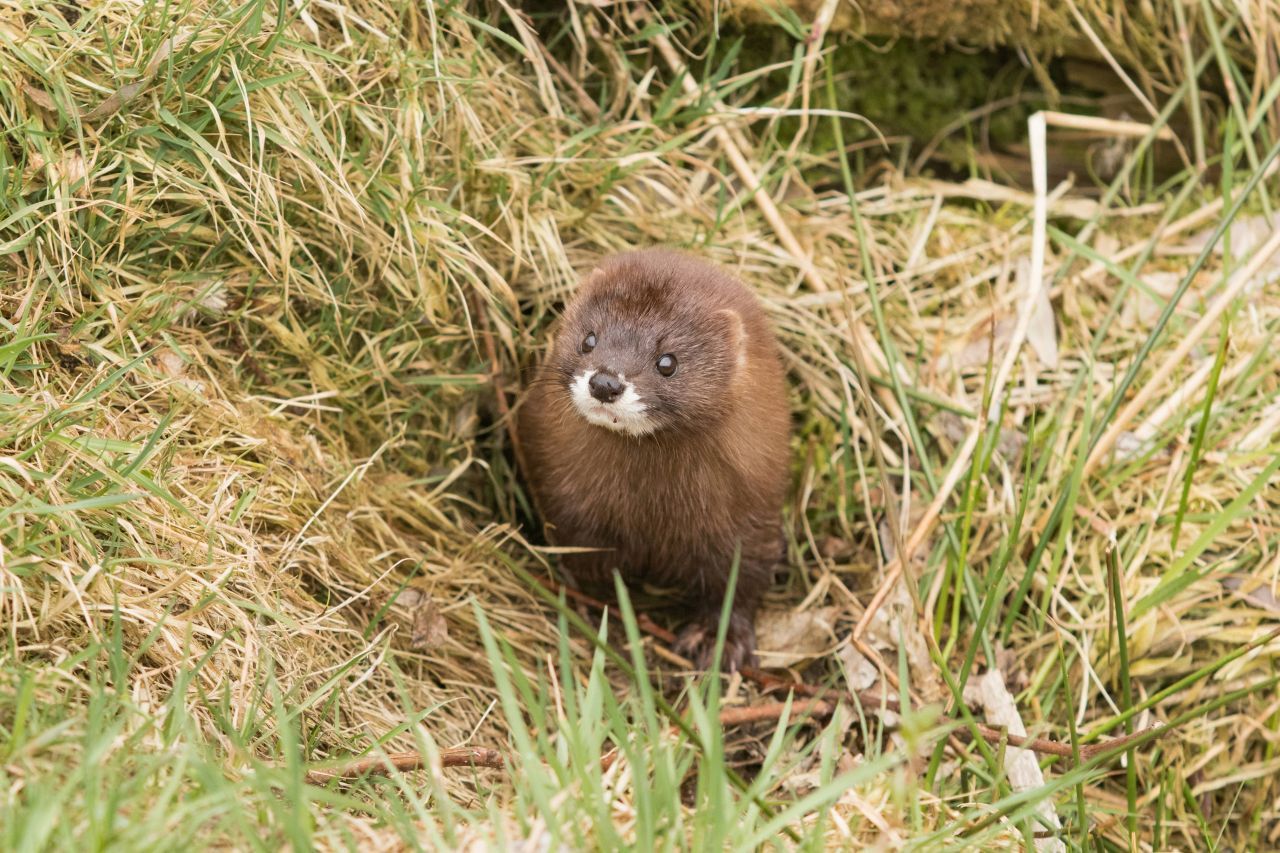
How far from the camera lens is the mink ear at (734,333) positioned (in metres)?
4.12

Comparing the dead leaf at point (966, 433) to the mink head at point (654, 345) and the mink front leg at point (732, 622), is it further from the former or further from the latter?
the mink head at point (654, 345)

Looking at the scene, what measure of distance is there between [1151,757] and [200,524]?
3.12 m

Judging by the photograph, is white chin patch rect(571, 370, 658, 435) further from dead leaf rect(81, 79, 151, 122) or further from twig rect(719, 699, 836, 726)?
dead leaf rect(81, 79, 151, 122)

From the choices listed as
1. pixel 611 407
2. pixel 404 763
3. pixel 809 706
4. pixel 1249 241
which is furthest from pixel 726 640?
pixel 1249 241

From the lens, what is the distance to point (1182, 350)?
14.8 feet

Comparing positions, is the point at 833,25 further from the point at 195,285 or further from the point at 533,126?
the point at 195,285

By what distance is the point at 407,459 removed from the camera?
4625 mm

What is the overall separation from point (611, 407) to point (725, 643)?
129 cm

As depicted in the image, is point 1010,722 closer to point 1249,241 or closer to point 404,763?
point 404,763

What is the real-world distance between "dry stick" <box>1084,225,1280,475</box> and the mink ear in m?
1.34

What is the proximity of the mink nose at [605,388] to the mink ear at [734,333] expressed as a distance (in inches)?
19.1

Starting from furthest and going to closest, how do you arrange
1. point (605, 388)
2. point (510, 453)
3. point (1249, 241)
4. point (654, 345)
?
point (1249, 241) < point (510, 453) < point (654, 345) < point (605, 388)

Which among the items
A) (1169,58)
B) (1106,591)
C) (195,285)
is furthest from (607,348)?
(1169,58)

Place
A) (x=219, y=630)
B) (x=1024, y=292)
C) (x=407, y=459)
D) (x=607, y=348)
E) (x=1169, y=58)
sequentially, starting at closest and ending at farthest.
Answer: (x=219, y=630) → (x=607, y=348) → (x=407, y=459) → (x=1024, y=292) → (x=1169, y=58)
